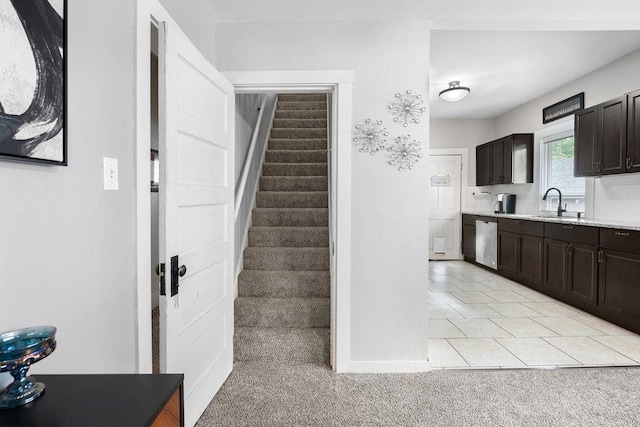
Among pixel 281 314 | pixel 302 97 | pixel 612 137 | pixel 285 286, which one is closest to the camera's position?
pixel 281 314

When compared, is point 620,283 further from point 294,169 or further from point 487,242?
point 294,169

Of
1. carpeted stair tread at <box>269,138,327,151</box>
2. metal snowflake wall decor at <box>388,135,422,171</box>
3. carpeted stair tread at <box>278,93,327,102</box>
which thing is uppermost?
carpeted stair tread at <box>278,93,327,102</box>

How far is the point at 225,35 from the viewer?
2.50 meters

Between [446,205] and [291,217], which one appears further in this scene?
[446,205]

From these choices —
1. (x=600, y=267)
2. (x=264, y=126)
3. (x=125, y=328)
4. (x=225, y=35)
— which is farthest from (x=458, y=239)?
(x=125, y=328)

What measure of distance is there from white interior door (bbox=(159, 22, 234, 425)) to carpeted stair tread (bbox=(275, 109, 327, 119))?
3.09 meters

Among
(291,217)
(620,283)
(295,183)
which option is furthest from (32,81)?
(620,283)

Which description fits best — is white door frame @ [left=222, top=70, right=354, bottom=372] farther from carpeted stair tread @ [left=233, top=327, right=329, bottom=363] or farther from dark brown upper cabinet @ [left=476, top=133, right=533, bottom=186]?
dark brown upper cabinet @ [left=476, top=133, right=533, bottom=186]

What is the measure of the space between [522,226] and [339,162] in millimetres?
3667

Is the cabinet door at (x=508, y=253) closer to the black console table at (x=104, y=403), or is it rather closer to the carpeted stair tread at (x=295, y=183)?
the carpeted stair tread at (x=295, y=183)

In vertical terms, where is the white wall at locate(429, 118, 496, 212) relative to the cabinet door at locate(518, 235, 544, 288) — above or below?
above

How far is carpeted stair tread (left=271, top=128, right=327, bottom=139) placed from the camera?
16.6ft

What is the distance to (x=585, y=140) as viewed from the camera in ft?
13.2

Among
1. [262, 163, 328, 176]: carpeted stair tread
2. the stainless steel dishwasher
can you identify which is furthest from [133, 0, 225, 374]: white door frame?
the stainless steel dishwasher
